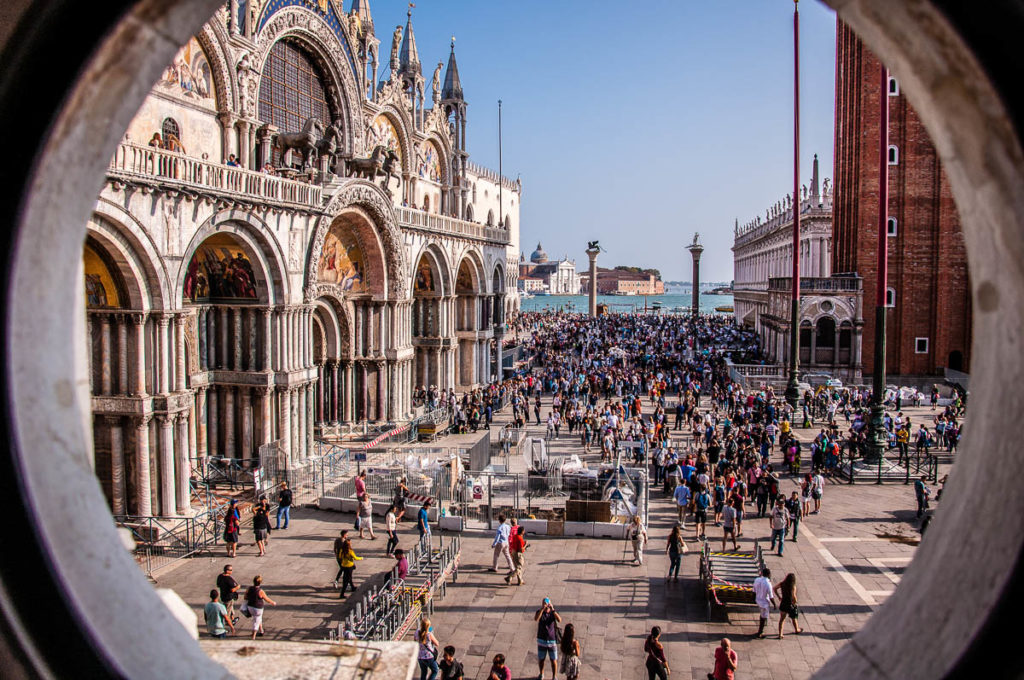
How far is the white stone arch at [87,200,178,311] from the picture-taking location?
1520 centimetres

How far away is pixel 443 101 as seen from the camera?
43469 mm

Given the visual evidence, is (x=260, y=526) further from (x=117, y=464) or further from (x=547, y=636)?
(x=547, y=636)

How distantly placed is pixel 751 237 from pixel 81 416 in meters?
94.8

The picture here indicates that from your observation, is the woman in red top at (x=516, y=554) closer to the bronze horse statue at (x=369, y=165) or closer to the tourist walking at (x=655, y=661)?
the tourist walking at (x=655, y=661)

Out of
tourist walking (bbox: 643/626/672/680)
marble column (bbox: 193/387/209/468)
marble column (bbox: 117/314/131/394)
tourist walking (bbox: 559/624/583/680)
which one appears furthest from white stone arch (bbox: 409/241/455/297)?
tourist walking (bbox: 643/626/672/680)

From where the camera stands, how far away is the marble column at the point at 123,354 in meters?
16.2

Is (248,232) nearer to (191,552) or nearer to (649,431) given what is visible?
(191,552)

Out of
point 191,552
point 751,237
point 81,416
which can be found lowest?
point 191,552

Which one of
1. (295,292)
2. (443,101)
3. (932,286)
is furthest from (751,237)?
(295,292)

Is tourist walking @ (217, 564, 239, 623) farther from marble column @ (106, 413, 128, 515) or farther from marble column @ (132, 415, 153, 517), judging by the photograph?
marble column @ (106, 413, 128, 515)

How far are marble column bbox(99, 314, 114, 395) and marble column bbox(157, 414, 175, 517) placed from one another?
1284 mm

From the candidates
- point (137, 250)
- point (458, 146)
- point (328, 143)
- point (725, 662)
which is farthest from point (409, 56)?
point (725, 662)

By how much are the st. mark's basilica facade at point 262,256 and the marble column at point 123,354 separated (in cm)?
4

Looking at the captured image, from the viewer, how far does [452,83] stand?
46781 millimetres
